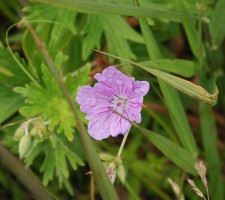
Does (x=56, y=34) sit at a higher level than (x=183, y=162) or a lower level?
higher

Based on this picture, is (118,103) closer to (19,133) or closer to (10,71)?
(19,133)

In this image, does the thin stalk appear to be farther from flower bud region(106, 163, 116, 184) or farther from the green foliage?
flower bud region(106, 163, 116, 184)

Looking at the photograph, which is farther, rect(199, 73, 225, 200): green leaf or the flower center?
rect(199, 73, 225, 200): green leaf

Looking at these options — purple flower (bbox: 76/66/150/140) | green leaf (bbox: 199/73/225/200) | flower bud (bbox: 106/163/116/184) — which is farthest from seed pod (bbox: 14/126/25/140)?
green leaf (bbox: 199/73/225/200)

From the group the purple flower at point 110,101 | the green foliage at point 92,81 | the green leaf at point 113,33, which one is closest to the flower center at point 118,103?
the purple flower at point 110,101

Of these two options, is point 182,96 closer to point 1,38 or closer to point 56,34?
point 56,34

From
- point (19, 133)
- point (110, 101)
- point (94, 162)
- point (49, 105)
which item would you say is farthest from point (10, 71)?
point (94, 162)

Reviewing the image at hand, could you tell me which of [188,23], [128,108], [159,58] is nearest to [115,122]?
[128,108]
